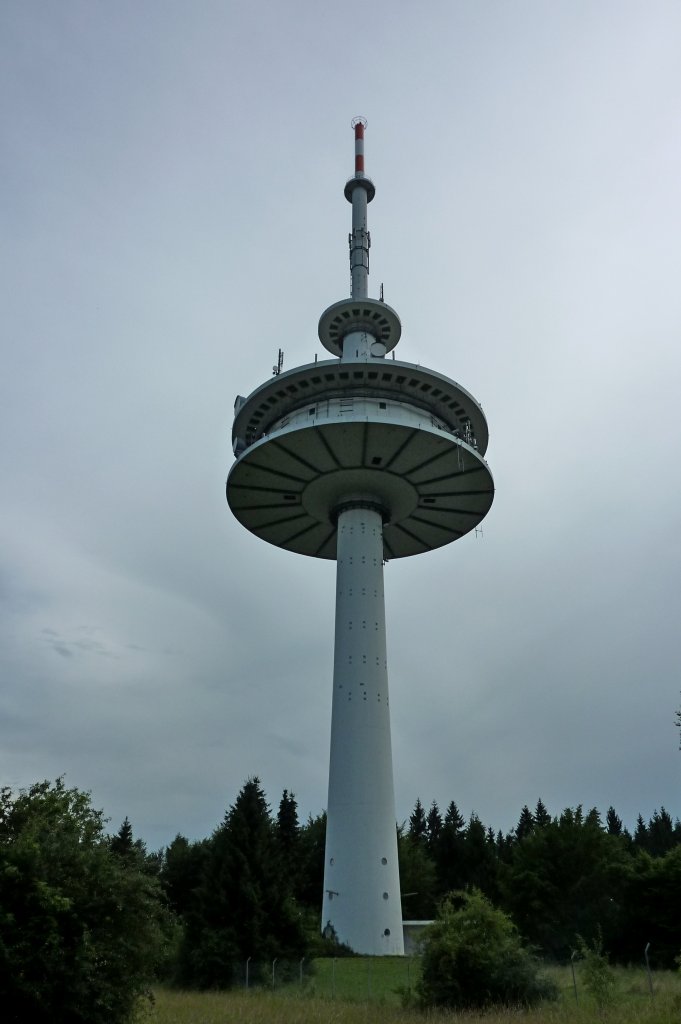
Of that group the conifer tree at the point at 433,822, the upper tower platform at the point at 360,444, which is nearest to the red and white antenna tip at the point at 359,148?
the upper tower platform at the point at 360,444

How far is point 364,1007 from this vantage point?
52.7ft

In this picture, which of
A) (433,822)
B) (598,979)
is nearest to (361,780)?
(598,979)

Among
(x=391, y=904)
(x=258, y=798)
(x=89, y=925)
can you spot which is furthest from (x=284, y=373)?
(x=89, y=925)

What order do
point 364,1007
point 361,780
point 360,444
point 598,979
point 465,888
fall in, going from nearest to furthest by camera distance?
point 598,979 < point 364,1007 < point 465,888 < point 361,780 < point 360,444

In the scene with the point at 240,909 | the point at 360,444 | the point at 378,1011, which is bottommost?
the point at 378,1011

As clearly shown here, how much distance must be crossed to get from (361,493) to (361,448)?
3.25 metres

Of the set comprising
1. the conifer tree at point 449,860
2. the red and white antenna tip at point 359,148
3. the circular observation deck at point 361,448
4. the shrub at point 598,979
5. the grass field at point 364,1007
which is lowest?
the grass field at point 364,1007

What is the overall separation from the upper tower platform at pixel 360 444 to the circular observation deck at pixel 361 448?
44mm

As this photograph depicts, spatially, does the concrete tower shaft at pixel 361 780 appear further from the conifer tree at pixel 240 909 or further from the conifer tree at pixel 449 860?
the conifer tree at pixel 449 860

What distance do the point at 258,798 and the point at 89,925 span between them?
1322 cm

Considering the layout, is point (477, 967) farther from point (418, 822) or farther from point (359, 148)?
point (418, 822)

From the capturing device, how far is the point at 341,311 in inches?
1524

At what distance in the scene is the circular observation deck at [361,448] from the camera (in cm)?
3200

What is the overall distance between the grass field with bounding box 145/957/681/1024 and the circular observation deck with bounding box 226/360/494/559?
1832cm
